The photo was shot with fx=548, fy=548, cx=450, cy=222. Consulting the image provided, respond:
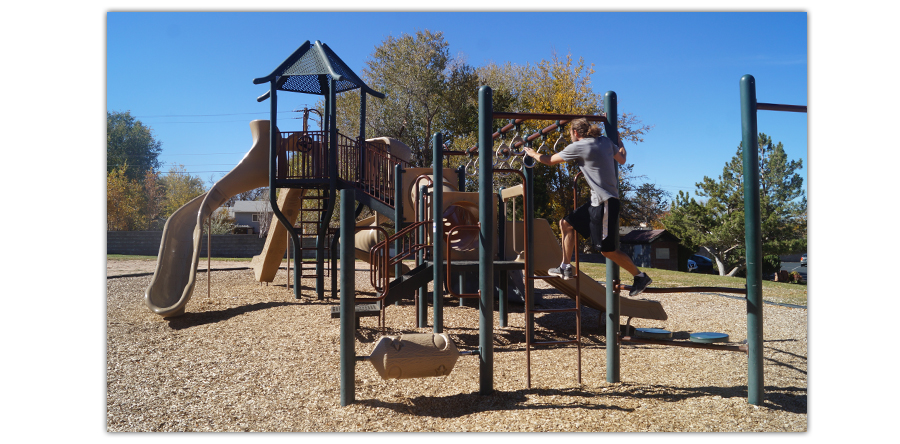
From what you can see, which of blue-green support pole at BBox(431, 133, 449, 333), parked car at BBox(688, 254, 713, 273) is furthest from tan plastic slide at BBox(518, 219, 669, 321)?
parked car at BBox(688, 254, 713, 273)

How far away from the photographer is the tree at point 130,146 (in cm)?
3112

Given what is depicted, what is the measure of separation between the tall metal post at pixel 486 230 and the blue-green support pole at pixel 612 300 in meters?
1.09

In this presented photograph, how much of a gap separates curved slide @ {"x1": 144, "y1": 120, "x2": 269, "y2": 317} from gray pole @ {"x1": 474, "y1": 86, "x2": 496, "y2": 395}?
5721 mm

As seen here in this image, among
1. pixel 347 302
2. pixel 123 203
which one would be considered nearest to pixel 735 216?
pixel 347 302

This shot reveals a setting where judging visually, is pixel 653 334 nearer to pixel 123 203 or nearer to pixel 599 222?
pixel 599 222

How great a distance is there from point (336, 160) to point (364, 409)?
6.85 m

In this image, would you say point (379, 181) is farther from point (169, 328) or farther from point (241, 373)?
point (241, 373)

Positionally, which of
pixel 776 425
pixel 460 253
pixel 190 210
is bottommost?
pixel 776 425

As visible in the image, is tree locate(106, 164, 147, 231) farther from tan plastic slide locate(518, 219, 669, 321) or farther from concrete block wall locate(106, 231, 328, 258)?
tan plastic slide locate(518, 219, 669, 321)

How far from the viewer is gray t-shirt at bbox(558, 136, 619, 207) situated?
4.39 meters

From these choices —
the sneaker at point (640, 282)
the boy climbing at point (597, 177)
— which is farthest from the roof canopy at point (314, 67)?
the sneaker at point (640, 282)

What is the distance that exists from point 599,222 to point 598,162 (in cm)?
49

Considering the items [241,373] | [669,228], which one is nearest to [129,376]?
[241,373]

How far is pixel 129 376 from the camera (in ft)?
17.8
